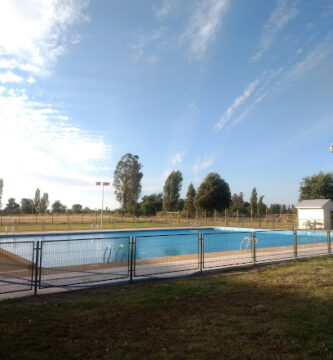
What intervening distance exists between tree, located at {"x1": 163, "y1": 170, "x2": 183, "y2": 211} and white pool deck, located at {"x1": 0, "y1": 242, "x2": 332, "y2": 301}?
157ft

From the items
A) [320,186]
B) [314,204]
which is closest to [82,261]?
[314,204]

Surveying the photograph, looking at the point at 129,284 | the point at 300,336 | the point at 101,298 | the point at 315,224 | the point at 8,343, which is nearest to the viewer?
the point at 8,343

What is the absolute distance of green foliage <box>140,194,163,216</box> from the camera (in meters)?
57.0

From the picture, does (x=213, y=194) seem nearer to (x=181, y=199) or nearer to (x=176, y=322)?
(x=181, y=199)

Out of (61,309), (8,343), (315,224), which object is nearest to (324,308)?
(61,309)

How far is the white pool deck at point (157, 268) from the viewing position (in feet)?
22.6

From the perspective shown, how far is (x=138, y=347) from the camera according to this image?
136 inches

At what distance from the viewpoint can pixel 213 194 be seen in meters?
46.7

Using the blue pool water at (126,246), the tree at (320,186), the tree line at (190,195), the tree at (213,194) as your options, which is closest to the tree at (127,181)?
the tree line at (190,195)

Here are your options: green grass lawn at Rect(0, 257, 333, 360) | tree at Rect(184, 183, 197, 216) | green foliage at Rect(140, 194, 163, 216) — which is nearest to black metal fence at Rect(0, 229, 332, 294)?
green grass lawn at Rect(0, 257, 333, 360)

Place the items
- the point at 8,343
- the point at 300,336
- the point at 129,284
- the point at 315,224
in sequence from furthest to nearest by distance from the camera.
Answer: the point at 315,224 → the point at 129,284 → the point at 300,336 → the point at 8,343

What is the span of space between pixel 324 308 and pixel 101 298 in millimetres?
3938

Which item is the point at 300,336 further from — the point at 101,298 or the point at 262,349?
the point at 101,298

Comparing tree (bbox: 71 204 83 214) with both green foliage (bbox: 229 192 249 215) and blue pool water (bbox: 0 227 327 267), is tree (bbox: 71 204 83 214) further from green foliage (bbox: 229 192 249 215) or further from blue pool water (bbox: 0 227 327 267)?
blue pool water (bbox: 0 227 327 267)
